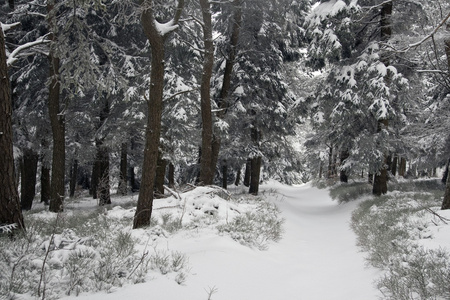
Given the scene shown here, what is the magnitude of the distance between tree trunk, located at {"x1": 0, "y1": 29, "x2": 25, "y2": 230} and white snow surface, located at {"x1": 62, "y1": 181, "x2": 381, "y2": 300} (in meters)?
2.11

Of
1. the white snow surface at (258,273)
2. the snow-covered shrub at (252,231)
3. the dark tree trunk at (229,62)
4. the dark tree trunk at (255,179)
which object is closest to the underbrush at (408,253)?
the white snow surface at (258,273)

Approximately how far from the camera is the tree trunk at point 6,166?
14.1 feet

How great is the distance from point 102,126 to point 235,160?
8028 millimetres

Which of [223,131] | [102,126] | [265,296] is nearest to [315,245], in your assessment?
[265,296]

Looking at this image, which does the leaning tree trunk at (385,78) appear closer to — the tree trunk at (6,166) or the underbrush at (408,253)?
the underbrush at (408,253)

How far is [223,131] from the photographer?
12078 mm

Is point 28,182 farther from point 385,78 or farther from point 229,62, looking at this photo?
point 385,78

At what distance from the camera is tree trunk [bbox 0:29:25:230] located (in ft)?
14.1

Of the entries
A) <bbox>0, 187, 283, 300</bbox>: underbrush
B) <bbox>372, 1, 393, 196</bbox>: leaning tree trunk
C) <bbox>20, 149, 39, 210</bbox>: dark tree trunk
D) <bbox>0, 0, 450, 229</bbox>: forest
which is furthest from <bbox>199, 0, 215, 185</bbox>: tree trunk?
<bbox>20, 149, 39, 210</bbox>: dark tree trunk

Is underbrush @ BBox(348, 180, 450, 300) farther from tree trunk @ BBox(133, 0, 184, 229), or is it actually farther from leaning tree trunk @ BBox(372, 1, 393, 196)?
tree trunk @ BBox(133, 0, 184, 229)

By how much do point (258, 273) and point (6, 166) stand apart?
13.4 feet

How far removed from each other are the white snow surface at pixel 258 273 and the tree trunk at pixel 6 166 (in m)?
2.11

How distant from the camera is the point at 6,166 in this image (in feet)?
14.2

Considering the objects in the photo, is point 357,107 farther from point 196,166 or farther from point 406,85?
point 196,166
